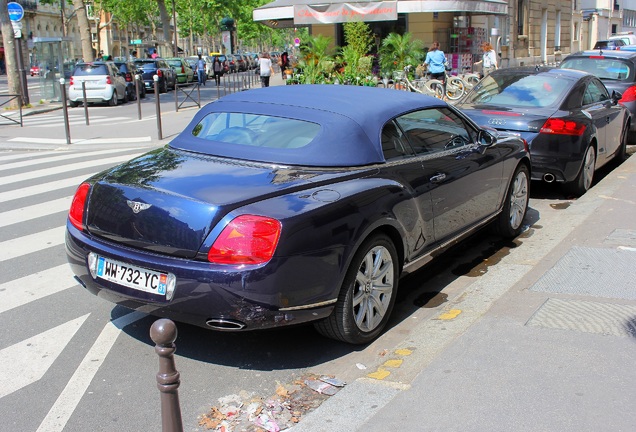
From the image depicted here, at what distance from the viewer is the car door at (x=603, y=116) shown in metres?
9.34

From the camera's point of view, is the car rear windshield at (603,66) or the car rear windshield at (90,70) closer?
the car rear windshield at (603,66)

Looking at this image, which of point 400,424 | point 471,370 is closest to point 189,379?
point 400,424

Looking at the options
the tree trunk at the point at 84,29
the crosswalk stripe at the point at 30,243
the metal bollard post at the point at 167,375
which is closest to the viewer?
Answer: the metal bollard post at the point at 167,375

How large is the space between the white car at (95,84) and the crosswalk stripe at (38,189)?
15.8 meters

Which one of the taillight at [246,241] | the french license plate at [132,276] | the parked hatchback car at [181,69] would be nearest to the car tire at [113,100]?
the parked hatchback car at [181,69]

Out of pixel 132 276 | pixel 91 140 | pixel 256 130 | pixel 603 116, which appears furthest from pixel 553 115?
pixel 91 140

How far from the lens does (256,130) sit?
5094 mm

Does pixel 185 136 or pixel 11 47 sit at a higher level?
pixel 11 47

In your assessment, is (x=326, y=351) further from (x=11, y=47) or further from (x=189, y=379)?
(x=11, y=47)

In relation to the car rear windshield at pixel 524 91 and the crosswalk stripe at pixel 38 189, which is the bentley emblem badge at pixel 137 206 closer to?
the crosswalk stripe at pixel 38 189

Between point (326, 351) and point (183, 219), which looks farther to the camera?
point (326, 351)

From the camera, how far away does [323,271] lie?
13.2ft

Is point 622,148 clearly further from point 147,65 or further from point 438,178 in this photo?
point 147,65

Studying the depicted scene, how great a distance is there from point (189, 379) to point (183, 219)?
95 cm
